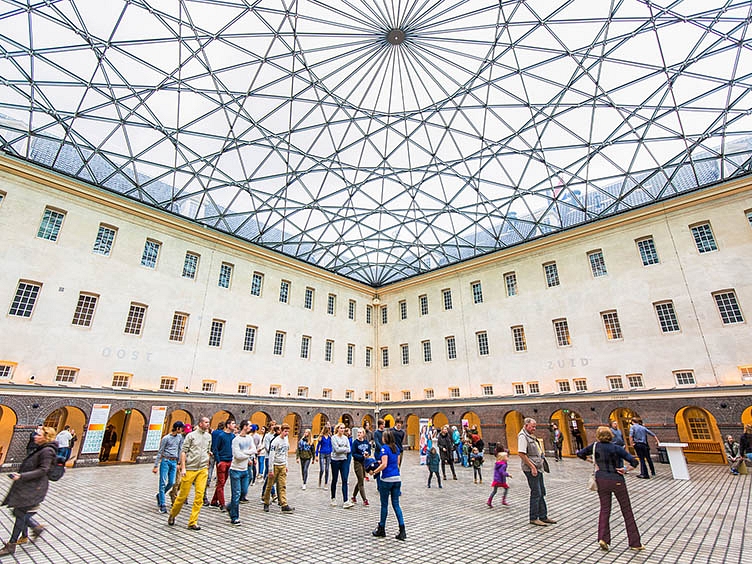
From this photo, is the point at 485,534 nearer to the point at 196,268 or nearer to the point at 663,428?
the point at 663,428

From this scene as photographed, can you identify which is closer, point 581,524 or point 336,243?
point 581,524

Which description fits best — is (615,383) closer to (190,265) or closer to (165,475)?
(165,475)

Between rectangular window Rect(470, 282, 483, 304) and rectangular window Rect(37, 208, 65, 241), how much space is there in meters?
31.8

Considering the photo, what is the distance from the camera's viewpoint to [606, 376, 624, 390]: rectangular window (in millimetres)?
26003

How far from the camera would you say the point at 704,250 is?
82.9 feet

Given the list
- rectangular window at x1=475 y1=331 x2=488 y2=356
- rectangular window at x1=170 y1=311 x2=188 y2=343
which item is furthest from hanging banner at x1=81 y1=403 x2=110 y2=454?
rectangular window at x1=475 y1=331 x2=488 y2=356

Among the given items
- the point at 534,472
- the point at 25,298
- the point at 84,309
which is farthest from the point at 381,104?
the point at 534,472


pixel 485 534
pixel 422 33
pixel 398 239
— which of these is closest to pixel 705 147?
pixel 422 33

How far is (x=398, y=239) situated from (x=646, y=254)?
21.2 metres

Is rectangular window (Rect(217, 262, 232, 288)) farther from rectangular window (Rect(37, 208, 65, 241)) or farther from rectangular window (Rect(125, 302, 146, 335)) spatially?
rectangular window (Rect(37, 208, 65, 241))

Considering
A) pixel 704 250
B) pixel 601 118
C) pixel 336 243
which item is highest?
pixel 601 118

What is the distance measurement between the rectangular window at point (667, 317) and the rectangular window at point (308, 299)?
91.5 ft

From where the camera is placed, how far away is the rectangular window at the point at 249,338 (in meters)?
30.8

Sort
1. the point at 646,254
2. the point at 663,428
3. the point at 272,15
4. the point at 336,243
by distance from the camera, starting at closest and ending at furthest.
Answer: the point at 272,15
the point at 663,428
the point at 646,254
the point at 336,243
